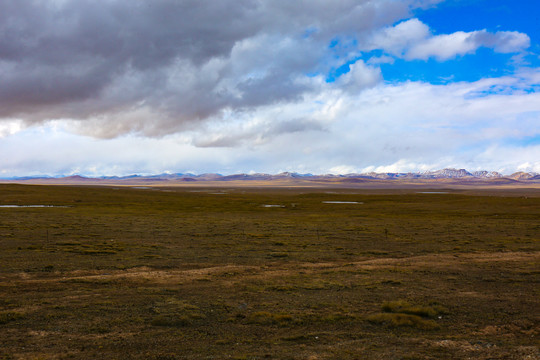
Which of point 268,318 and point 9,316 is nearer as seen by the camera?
point 9,316

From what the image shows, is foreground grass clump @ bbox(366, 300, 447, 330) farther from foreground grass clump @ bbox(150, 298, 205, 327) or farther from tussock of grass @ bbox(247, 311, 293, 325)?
foreground grass clump @ bbox(150, 298, 205, 327)

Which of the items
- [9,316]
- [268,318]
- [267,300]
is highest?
[9,316]

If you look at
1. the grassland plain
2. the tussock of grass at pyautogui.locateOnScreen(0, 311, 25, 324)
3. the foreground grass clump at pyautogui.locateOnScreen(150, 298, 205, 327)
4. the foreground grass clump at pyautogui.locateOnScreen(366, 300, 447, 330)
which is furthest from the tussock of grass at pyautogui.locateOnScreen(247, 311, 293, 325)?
the tussock of grass at pyautogui.locateOnScreen(0, 311, 25, 324)

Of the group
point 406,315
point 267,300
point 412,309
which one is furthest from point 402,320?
point 267,300

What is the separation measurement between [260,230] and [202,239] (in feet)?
27.3

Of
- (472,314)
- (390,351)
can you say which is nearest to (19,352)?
(390,351)

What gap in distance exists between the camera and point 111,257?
80.3 ft

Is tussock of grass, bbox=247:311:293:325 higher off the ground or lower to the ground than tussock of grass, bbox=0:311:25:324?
lower

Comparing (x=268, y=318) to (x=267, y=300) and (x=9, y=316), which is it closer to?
(x=267, y=300)

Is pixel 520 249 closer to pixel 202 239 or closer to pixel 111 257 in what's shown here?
pixel 202 239

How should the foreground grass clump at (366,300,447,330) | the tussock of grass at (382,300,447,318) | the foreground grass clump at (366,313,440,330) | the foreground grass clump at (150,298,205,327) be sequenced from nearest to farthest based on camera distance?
the foreground grass clump at (366,313,440,330)
the foreground grass clump at (366,300,447,330)
the foreground grass clump at (150,298,205,327)
the tussock of grass at (382,300,447,318)

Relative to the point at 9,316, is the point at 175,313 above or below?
below

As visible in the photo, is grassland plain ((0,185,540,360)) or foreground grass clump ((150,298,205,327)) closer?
grassland plain ((0,185,540,360))

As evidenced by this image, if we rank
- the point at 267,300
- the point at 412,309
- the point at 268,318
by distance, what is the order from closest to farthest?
1. the point at 268,318
2. the point at 412,309
3. the point at 267,300
